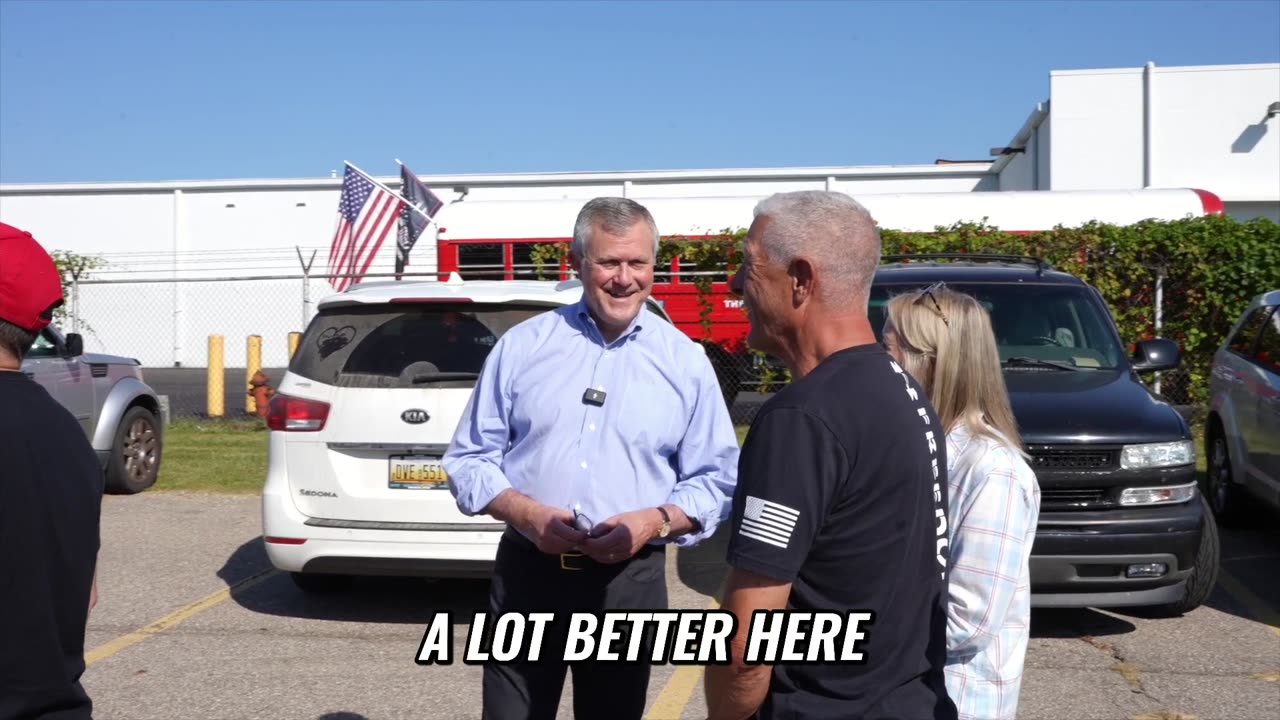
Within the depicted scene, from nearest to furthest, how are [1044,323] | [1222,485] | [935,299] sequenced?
[935,299]
[1044,323]
[1222,485]

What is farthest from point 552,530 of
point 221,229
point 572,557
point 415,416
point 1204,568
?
point 221,229

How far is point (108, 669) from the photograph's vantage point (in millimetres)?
5887

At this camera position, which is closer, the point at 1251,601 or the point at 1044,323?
the point at 1251,601

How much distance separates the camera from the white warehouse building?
28.2m

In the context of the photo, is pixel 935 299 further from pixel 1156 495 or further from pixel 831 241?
pixel 1156 495

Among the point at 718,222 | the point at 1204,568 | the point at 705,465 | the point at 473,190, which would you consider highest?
the point at 473,190

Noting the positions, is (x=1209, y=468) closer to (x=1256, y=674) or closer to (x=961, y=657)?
(x=1256, y=674)

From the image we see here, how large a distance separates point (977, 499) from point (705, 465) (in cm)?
99

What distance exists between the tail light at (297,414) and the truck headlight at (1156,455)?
13.7 ft

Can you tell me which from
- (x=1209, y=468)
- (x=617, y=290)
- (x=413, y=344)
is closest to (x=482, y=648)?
(x=617, y=290)

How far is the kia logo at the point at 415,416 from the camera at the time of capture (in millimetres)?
6133

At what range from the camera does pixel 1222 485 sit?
9430 millimetres

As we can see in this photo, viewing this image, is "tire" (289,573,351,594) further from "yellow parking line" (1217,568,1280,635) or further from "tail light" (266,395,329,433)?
"yellow parking line" (1217,568,1280,635)

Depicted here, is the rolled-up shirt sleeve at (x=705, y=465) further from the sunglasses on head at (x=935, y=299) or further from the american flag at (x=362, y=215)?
the american flag at (x=362, y=215)
